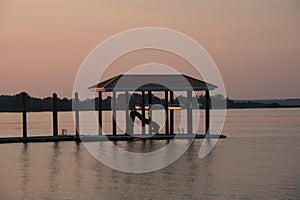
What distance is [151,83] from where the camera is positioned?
1599 inches

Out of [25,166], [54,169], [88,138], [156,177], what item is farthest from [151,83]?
[156,177]

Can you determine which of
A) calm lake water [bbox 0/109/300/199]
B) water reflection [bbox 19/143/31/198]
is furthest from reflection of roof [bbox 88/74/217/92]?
calm lake water [bbox 0/109/300/199]

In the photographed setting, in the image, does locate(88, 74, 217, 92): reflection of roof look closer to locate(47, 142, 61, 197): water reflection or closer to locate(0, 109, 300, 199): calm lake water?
locate(47, 142, 61, 197): water reflection

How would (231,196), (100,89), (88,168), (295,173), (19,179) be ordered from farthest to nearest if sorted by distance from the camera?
(100,89)
(88,168)
(295,173)
(19,179)
(231,196)

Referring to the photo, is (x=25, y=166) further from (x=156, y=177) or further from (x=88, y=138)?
(x=88, y=138)

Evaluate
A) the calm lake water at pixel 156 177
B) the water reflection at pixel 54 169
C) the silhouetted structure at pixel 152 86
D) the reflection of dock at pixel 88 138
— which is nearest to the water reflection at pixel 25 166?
the calm lake water at pixel 156 177

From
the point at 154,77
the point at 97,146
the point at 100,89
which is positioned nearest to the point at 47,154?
the point at 97,146

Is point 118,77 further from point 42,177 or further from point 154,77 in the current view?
point 42,177

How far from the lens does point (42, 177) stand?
917 inches

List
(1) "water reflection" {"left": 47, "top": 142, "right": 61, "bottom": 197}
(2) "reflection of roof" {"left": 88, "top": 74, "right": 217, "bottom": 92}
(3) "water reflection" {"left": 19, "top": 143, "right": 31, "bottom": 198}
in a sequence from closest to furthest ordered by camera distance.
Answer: (1) "water reflection" {"left": 47, "top": 142, "right": 61, "bottom": 197}, (3) "water reflection" {"left": 19, "top": 143, "right": 31, "bottom": 198}, (2) "reflection of roof" {"left": 88, "top": 74, "right": 217, "bottom": 92}

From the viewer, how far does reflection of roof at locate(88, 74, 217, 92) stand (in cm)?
3978

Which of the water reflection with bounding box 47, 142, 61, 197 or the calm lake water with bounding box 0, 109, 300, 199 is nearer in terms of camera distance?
the calm lake water with bounding box 0, 109, 300, 199

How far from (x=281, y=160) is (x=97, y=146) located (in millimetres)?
10419

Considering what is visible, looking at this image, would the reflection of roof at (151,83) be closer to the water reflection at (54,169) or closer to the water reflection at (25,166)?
the water reflection at (54,169)
